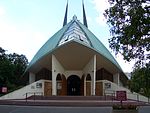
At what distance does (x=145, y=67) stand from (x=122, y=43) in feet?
3.41

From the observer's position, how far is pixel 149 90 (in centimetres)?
1078

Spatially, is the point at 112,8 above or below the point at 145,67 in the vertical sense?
above

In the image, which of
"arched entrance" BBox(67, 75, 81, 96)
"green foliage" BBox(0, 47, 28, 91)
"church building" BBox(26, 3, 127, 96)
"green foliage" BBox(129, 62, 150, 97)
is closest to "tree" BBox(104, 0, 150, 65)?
"green foliage" BBox(129, 62, 150, 97)

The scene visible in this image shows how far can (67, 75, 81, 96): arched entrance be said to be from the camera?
50.7 metres

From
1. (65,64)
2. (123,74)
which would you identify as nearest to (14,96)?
(65,64)

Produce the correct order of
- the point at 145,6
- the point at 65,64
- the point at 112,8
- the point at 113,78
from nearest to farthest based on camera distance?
1. the point at 145,6
2. the point at 112,8
3. the point at 65,64
4. the point at 113,78

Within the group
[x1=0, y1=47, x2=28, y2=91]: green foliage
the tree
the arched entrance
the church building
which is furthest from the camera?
[x1=0, y1=47, x2=28, y2=91]: green foliage

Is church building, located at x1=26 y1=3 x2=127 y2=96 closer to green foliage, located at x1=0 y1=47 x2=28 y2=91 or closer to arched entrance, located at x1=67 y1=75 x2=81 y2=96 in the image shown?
arched entrance, located at x1=67 y1=75 x2=81 y2=96

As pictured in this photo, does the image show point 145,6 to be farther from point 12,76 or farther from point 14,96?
point 12,76

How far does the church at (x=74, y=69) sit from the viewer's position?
4441cm

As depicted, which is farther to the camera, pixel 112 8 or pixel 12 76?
pixel 12 76

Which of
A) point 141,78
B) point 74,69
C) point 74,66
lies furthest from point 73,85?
point 141,78

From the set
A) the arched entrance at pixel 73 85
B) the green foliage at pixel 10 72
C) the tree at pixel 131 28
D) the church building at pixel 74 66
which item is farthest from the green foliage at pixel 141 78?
the green foliage at pixel 10 72

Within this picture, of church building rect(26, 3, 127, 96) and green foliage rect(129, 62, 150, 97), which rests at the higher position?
church building rect(26, 3, 127, 96)
